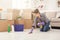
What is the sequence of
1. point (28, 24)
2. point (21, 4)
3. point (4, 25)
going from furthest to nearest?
point (21, 4)
point (28, 24)
point (4, 25)

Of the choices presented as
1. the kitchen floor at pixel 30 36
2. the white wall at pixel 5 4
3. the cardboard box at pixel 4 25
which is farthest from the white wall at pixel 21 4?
the kitchen floor at pixel 30 36

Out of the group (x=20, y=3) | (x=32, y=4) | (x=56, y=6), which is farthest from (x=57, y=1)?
(x=20, y=3)

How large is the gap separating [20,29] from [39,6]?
1980 mm

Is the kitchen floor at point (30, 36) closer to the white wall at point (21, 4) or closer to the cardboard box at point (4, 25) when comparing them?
the cardboard box at point (4, 25)

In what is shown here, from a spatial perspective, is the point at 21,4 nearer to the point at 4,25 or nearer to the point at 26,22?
the point at 26,22

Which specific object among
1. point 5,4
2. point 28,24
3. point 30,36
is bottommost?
point 30,36

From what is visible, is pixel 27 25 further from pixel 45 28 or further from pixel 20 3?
pixel 20 3

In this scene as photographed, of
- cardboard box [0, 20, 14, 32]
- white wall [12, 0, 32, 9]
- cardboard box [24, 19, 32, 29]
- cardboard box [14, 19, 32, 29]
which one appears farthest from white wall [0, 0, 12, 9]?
cardboard box [0, 20, 14, 32]

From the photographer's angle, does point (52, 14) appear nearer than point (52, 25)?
No

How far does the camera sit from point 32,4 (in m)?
5.61

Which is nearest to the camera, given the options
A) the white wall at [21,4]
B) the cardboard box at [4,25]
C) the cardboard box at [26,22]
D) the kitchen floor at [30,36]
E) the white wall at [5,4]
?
the kitchen floor at [30,36]

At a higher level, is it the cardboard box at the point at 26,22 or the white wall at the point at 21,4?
the white wall at the point at 21,4

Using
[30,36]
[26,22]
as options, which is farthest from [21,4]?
[30,36]

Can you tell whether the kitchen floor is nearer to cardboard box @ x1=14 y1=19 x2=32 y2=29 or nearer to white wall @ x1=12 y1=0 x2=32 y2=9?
cardboard box @ x1=14 y1=19 x2=32 y2=29
